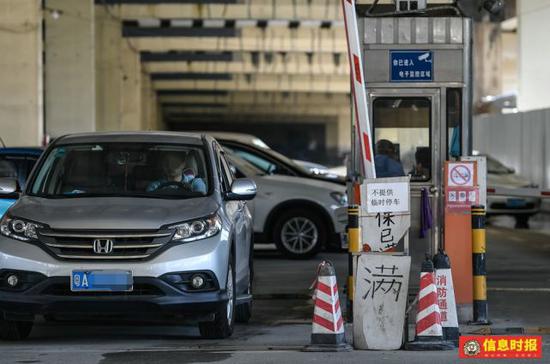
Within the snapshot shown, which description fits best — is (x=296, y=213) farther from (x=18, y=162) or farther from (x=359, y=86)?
(x=359, y=86)

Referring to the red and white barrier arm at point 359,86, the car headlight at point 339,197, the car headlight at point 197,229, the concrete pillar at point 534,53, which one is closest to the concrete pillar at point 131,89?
the concrete pillar at point 534,53

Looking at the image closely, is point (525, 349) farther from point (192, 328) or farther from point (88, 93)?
point (88, 93)

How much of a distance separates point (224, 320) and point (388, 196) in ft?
5.26

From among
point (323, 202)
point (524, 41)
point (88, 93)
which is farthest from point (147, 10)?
point (323, 202)

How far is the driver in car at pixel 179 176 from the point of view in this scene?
33.4 feet

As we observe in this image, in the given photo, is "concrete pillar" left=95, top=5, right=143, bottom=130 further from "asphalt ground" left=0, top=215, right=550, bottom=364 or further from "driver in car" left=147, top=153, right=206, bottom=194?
"driver in car" left=147, top=153, right=206, bottom=194

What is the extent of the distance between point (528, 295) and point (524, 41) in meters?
26.7

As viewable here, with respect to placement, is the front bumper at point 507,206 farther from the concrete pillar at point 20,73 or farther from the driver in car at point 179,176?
the driver in car at point 179,176

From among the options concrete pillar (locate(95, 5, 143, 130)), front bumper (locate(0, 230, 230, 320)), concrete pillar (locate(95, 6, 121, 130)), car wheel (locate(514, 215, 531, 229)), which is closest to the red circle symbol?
front bumper (locate(0, 230, 230, 320))

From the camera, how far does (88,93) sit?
1500 inches

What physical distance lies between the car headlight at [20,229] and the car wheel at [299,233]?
8168mm

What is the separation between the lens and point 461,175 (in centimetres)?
1093

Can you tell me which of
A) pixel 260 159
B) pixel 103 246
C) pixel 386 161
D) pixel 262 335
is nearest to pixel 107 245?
pixel 103 246

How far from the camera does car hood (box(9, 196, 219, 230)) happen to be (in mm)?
9289
